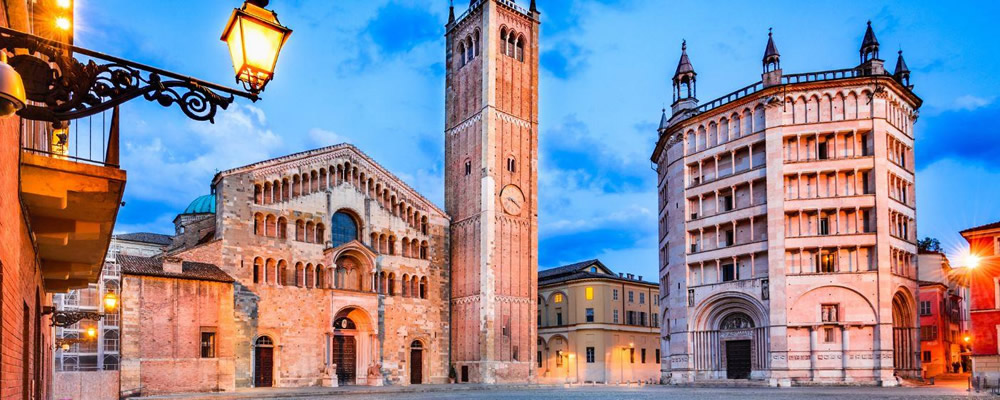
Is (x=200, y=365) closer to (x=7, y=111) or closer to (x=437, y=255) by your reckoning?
(x=437, y=255)

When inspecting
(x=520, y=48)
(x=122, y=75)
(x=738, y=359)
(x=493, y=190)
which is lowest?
(x=738, y=359)

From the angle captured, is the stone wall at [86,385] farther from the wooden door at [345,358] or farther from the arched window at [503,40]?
the arched window at [503,40]

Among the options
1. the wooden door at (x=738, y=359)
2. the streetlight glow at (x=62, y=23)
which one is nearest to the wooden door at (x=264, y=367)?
the wooden door at (x=738, y=359)

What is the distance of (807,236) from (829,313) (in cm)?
444

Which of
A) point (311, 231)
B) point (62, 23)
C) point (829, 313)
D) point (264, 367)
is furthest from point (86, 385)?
point (829, 313)

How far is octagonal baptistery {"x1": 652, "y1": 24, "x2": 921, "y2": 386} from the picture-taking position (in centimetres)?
4428

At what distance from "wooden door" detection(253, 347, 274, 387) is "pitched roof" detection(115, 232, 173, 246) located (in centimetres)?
2093

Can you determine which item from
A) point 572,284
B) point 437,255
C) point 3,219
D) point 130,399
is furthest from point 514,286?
point 3,219

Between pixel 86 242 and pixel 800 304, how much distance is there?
41173 millimetres

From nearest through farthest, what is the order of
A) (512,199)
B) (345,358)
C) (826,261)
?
(826,261)
(345,358)
(512,199)

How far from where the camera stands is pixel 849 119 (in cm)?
4591

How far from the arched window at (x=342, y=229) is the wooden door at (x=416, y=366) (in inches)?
352

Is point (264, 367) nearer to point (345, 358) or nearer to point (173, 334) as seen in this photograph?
point (345, 358)

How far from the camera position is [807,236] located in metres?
45.8
